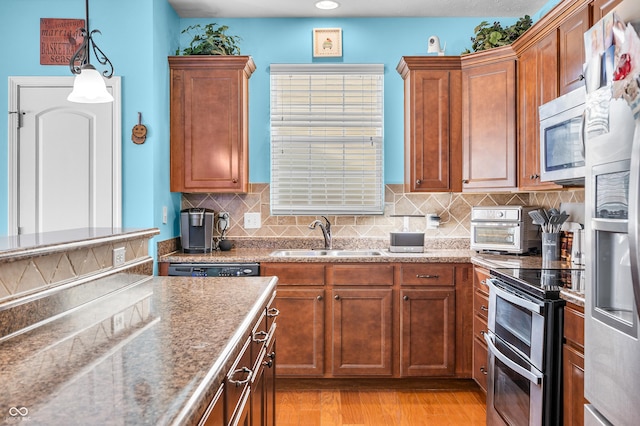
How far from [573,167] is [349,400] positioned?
1.97m

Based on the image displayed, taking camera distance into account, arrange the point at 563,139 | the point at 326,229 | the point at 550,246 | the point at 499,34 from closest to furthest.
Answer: the point at 563,139 → the point at 550,246 → the point at 499,34 → the point at 326,229

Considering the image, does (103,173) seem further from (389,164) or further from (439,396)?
(439,396)

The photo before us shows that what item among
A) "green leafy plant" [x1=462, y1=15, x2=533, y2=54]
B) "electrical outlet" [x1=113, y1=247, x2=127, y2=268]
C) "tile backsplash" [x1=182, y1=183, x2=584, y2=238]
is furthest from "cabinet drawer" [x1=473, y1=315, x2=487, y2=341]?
"electrical outlet" [x1=113, y1=247, x2=127, y2=268]

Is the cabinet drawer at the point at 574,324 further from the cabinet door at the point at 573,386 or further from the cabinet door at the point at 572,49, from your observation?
the cabinet door at the point at 572,49

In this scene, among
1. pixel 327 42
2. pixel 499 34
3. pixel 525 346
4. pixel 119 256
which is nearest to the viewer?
pixel 119 256

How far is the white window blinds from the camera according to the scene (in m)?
3.79

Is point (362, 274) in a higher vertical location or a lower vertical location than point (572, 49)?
lower

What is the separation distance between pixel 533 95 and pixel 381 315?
68.1 inches

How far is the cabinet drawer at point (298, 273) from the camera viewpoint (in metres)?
3.19

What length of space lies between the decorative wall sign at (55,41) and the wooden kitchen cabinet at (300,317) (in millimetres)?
1983

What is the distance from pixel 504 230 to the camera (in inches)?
128

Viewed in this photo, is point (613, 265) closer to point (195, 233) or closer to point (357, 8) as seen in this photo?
point (195, 233)

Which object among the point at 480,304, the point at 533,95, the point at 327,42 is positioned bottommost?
the point at 480,304

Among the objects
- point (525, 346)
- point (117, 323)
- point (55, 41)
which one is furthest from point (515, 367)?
point (55, 41)
